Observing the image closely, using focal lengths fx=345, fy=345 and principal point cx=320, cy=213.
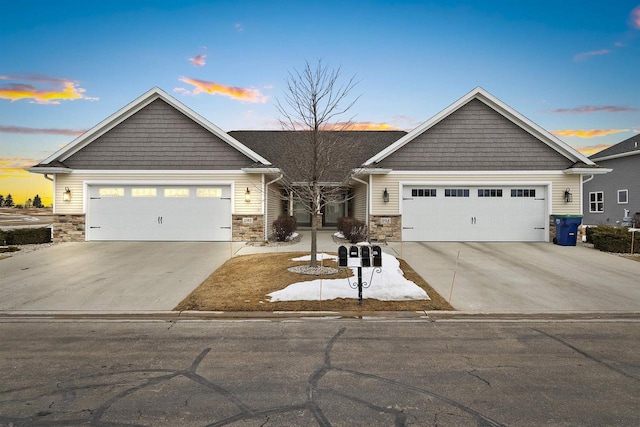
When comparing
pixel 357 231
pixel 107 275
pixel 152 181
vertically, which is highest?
pixel 152 181

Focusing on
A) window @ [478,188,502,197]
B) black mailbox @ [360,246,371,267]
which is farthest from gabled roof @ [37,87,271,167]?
window @ [478,188,502,197]

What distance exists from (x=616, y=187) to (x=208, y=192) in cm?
2771

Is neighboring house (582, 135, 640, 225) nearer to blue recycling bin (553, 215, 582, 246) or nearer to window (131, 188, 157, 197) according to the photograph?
blue recycling bin (553, 215, 582, 246)

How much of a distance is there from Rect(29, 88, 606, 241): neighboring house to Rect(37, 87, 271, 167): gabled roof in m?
0.05

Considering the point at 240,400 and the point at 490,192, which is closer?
the point at 240,400

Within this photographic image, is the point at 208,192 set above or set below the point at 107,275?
above

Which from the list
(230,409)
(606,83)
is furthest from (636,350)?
(606,83)

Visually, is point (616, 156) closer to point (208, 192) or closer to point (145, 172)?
point (208, 192)

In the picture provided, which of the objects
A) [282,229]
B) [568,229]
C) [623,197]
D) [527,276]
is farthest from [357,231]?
[623,197]

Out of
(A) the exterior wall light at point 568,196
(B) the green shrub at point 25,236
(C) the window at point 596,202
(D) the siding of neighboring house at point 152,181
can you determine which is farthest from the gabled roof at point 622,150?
(B) the green shrub at point 25,236

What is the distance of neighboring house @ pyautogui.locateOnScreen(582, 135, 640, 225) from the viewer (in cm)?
2314

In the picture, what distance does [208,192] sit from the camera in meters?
Result: 15.8

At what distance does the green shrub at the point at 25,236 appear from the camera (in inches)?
582

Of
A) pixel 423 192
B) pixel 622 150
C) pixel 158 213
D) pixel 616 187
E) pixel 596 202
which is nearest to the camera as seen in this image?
pixel 158 213
